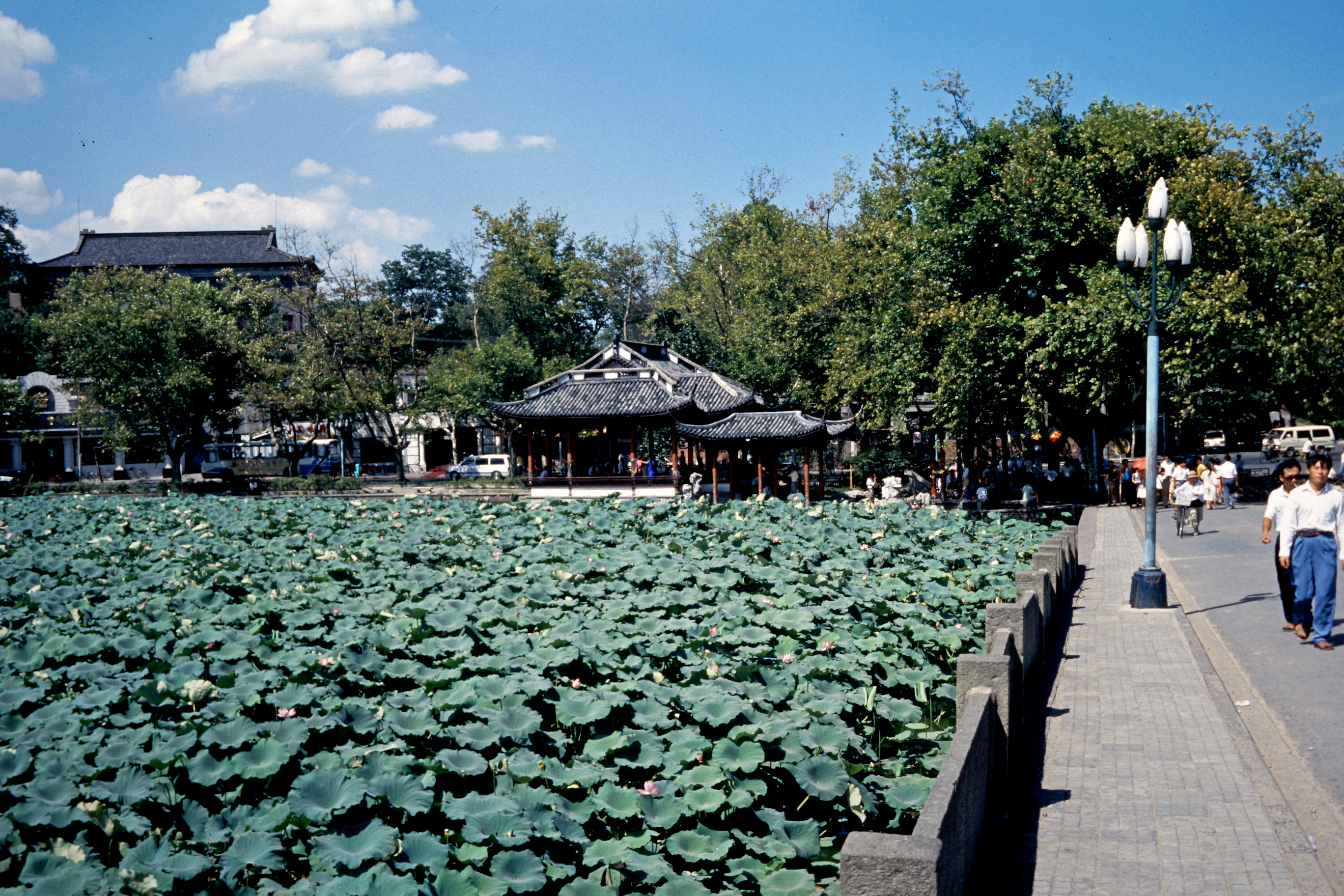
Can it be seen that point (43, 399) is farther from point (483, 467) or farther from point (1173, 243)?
point (1173, 243)

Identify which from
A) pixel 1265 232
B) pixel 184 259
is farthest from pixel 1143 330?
pixel 184 259

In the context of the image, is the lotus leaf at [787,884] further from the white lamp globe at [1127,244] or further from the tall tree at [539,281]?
the tall tree at [539,281]

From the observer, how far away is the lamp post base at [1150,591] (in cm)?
989

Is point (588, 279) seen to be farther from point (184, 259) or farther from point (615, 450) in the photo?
point (184, 259)

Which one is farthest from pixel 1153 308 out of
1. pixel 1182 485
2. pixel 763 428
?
pixel 763 428

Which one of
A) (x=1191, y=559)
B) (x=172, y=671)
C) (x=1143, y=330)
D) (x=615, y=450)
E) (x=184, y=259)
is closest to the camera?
(x=172, y=671)

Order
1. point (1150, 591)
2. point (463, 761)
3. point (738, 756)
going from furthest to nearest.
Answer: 1. point (1150, 591)
2. point (738, 756)
3. point (463, 761)

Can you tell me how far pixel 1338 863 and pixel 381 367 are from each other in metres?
36.8

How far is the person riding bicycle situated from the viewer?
674 inches

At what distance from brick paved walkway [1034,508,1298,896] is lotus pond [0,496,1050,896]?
701 millimetres

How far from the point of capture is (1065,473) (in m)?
30.0

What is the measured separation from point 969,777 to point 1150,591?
7097 millimetres

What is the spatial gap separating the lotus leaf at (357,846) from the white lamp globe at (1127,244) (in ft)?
33.1

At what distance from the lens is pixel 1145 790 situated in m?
5.00
